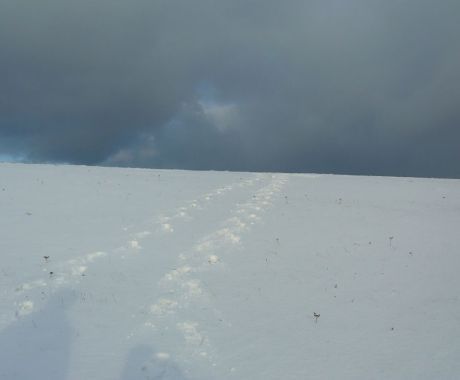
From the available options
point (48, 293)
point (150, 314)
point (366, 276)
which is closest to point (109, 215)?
point (48, 293)

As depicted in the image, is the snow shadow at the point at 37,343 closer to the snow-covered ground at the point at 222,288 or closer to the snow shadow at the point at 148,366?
the snow-covered ground at the point at 222,288

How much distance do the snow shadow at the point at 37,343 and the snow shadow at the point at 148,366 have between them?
1020 mm

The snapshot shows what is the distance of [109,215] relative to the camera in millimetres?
16375

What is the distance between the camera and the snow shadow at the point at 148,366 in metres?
7.18

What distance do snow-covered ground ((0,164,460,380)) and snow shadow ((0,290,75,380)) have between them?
3 cm

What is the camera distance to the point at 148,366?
7430 millimetres

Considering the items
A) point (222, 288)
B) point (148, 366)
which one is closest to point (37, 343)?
point (148, 366)

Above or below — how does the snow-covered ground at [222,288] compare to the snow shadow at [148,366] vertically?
above

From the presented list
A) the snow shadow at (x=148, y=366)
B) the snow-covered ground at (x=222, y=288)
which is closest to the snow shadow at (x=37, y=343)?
the snow-covered ground at (x=222, y=288)

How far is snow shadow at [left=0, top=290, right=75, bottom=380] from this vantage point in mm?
7203

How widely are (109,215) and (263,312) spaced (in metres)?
8.75

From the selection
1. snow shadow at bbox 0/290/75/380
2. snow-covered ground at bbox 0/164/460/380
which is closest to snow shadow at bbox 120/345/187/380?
snow-covered ground at bbox 0/164/460/380

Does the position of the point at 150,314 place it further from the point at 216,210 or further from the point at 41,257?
the point at 216,210

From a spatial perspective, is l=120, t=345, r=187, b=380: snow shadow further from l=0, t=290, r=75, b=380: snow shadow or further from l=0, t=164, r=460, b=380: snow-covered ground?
l=0, t=290, r=75, b=380: snow shadow
